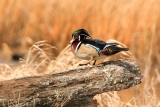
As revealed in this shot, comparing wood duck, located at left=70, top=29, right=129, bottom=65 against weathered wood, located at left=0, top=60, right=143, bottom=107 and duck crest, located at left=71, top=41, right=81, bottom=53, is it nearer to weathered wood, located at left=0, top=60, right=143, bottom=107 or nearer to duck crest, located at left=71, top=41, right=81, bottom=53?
duck crest, located at left=71, top=41, right=81, bottom=53

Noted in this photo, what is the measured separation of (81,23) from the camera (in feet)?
29.0

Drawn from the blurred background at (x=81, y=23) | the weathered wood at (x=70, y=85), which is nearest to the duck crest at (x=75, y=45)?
the weathered wood at (x=70, y=85)

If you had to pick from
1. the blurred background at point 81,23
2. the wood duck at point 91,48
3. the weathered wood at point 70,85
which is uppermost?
the blurred background at point 81,23

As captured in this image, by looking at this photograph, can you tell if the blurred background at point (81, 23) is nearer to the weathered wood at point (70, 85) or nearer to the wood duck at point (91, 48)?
the weathered wood at point (70, 85)

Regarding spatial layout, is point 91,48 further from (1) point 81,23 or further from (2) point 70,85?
(1) point 81,23

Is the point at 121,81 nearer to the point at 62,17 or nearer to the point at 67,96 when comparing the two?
the point at 67,96

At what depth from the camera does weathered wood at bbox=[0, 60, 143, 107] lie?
12.9ft

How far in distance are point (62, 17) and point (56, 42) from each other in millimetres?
446

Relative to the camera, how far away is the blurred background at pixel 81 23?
843 cm

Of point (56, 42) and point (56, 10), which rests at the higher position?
point (56, 10)

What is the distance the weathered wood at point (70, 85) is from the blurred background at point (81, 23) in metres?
3.62

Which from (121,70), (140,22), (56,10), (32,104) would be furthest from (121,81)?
(56,10)

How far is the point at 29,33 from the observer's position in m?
9.22

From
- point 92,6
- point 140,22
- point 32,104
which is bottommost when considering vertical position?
point 32,104
